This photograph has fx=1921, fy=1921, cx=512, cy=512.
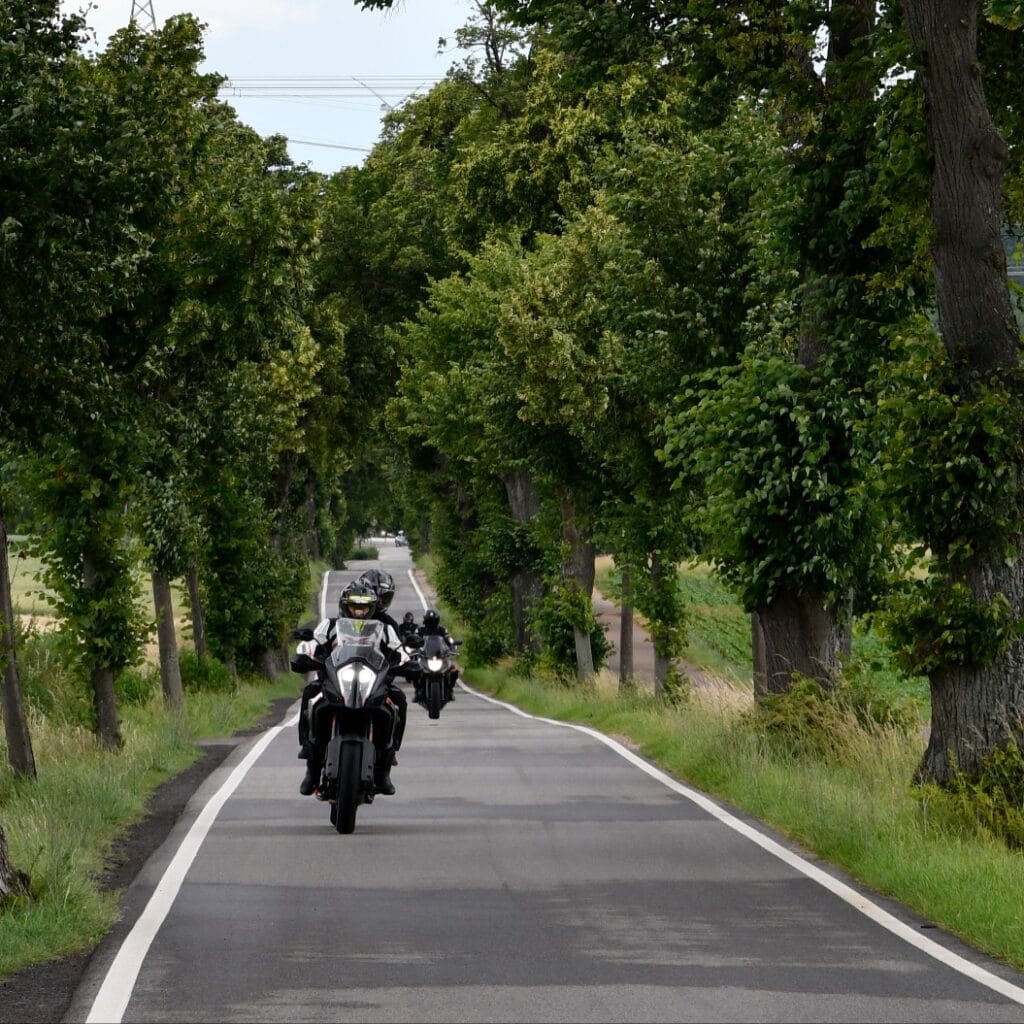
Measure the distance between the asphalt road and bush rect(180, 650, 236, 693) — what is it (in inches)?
871

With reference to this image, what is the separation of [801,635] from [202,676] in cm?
2041

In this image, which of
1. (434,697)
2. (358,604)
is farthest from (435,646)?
(358,604)

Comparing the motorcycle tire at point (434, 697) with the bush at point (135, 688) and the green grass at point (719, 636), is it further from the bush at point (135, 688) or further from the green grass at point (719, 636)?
the green grass at point (719, 636)

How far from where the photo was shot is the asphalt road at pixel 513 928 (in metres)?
8.18

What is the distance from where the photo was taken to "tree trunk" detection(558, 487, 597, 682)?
42312 mm

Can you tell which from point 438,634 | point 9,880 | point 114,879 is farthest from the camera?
point 438,634

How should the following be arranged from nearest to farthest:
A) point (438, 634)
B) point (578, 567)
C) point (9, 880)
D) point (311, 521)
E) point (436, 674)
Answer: point (9, 880)
point (438, 634)
point (436, 674)
point (578, 567)
point (311, 521)

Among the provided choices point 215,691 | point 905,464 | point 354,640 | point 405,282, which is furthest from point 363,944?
point 405,282

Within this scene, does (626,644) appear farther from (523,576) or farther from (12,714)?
(12,714)

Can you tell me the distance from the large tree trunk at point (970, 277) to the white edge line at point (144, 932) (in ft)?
17.8

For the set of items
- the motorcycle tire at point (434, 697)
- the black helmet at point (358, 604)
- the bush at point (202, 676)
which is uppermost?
the black helmet at point (358, 604)

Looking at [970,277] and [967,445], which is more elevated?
[970,277]

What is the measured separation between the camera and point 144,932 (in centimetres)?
1008

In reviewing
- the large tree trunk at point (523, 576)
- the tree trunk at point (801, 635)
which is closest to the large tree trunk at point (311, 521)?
the large tree trunk at point (523, 576)
